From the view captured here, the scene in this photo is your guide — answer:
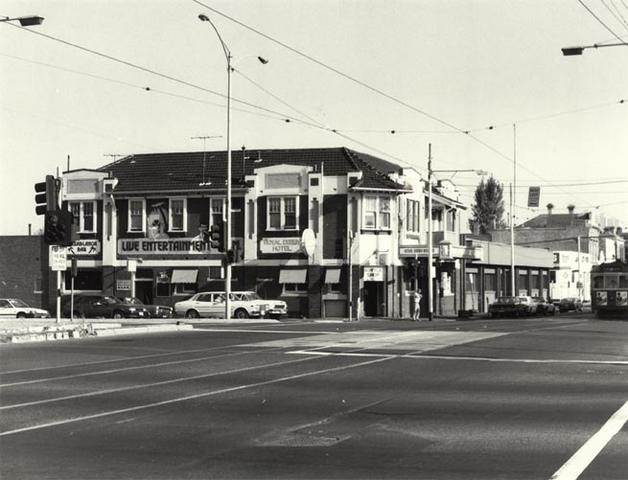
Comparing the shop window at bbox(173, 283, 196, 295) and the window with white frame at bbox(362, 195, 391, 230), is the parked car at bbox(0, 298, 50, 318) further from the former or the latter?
the window with white frame at bbox(362, 195, 391, 230)

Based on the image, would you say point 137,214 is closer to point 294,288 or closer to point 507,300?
point 294,288

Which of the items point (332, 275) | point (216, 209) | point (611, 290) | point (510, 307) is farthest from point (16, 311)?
point (611, 290)

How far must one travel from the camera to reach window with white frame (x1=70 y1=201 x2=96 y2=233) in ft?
187

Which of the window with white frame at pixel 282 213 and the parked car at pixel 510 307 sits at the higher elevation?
the window with white frame at pixel 282 213

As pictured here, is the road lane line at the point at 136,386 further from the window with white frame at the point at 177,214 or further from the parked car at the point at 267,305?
the window with white frame at the point at 177,214

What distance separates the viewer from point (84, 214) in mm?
57156

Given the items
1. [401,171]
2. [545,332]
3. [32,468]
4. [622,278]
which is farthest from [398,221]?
[32,468]

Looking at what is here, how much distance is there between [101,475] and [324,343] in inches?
667

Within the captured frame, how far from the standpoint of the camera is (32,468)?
8.30m

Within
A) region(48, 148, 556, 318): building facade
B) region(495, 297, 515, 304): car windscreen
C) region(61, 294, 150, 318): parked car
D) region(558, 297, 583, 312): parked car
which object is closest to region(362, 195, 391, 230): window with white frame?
region(48, 148, 556, 318): building facade

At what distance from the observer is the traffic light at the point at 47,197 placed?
25734 millimetres

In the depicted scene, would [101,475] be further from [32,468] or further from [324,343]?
[324,343]

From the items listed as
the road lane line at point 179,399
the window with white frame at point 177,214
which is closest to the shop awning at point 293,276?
the window with white frame at point 177,214

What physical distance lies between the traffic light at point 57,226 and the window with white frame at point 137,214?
→ 2990 centimetres
